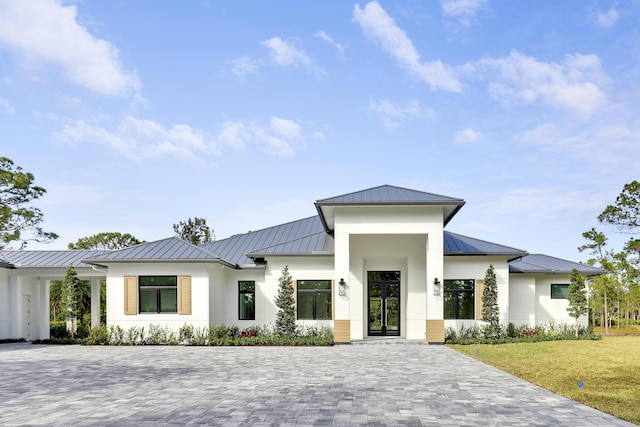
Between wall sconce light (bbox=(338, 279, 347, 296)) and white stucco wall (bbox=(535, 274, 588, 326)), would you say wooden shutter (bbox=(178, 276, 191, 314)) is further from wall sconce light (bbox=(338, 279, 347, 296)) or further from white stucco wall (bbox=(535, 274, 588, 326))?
white stucco wall (bbox=(535, 274, 588, 326))

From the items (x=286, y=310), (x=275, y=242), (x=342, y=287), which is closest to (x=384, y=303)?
(x=342, y=287)

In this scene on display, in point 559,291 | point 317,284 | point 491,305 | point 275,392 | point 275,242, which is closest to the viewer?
point 275,392

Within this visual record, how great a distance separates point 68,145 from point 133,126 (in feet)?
8.27

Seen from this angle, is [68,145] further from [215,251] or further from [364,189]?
[364,189]

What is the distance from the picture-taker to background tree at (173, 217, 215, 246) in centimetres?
4725

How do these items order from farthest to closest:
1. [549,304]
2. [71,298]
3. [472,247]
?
[549,304]
[472,247]
[71,298]

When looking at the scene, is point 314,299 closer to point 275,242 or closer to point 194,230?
point 275,242

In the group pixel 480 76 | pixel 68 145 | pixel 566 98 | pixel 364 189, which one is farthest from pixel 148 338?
pixel 566 98

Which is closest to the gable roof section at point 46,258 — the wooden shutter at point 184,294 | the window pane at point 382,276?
the wooden shutter at point 184,294

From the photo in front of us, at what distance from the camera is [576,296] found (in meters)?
21.8

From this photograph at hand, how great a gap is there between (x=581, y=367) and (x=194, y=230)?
39.5 m

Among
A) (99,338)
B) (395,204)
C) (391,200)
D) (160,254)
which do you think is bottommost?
(99,338)

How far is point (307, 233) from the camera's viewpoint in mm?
25984

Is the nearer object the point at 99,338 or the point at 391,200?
the point at 391,200
